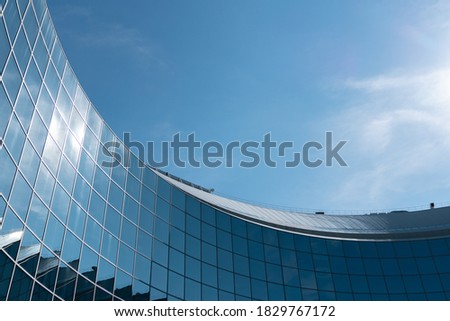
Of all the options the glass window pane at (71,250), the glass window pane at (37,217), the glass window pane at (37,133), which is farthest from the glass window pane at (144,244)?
the glass window pane at (37,133)

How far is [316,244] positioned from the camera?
44531 mm

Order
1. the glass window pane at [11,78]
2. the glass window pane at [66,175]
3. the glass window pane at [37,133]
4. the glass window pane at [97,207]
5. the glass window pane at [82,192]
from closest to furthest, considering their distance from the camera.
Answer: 1. the glass window pane at [11,78]
2. the glass window pane at [37,133]
3. the glass window pane at [66,175]
4. the glass window pane at [82,192]
5. the glass window pane at [97,207]

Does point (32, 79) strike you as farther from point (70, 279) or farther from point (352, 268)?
point (352, 268)

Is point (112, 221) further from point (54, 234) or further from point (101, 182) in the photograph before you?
point (54, 234)

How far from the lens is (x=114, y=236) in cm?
3002

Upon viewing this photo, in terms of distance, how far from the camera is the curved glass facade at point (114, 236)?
70.2 feet

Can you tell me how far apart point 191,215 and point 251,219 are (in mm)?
6545

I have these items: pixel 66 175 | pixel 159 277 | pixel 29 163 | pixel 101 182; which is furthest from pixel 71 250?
pixel 159 277

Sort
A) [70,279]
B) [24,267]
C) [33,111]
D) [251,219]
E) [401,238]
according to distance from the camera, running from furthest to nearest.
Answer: [401,238] < [251,219] < [70,279] < [33,111] < [24,267]

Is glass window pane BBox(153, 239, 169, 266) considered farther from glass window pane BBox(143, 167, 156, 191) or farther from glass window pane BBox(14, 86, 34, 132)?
glass window pane BBox(14, 86, 34, 132)

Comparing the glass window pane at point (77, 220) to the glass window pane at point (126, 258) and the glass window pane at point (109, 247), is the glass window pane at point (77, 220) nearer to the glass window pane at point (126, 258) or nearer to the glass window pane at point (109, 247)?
the glass window pane at point (109, 247)

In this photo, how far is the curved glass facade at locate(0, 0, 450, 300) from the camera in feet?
70.2
